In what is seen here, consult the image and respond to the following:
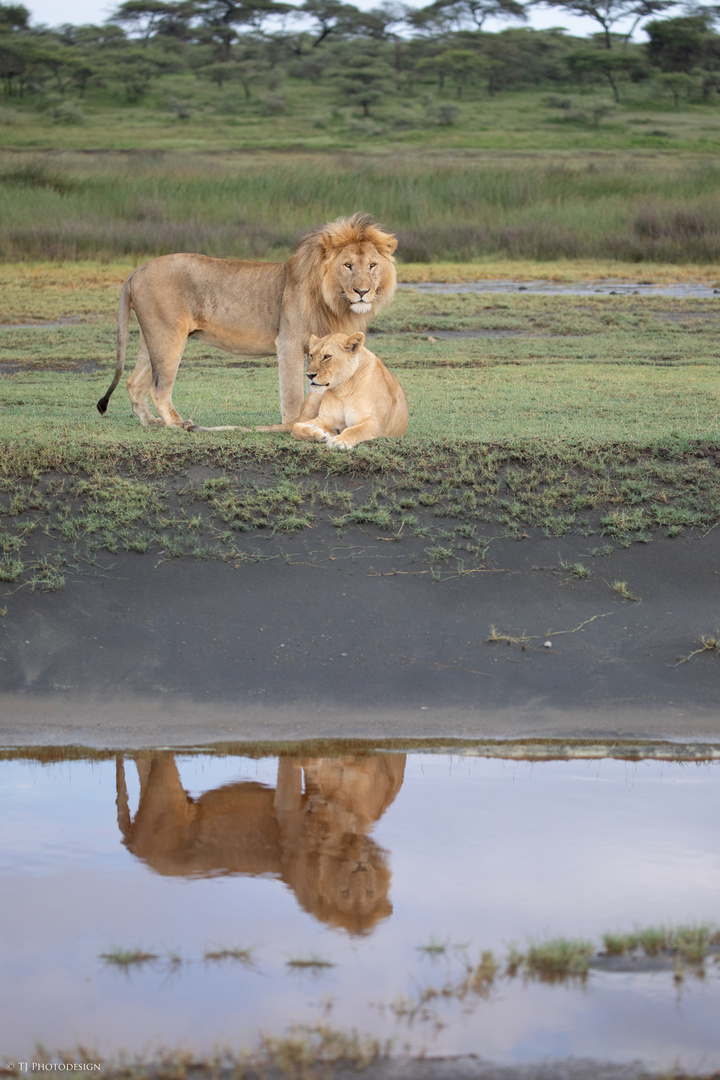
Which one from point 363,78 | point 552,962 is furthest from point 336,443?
point 363,78

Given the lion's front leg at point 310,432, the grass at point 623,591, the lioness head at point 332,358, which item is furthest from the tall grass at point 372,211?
the grass at point 623,591

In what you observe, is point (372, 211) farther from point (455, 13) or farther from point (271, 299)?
point (455, 13)

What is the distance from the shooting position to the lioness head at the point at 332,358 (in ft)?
23.6

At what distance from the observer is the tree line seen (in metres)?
59.6

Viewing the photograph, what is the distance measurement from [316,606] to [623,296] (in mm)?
12059

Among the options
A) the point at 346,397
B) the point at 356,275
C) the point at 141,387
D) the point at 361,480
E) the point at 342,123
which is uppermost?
the point at 342,123

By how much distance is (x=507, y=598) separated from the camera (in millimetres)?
6168

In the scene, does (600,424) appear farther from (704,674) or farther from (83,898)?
(83,898)

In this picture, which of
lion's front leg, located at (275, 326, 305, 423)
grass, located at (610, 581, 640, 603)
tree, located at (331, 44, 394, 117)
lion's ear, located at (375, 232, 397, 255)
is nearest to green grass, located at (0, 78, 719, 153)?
tree, located at (331, 44, 394, 117)

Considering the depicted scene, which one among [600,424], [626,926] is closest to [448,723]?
[626,926]

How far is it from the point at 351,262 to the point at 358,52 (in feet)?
208

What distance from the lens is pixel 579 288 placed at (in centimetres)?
1850

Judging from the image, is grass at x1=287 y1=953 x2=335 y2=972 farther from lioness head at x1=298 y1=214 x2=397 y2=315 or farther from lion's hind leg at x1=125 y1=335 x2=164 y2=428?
lion's hind leg at x1=125 y1=335 x2=164 y2=428

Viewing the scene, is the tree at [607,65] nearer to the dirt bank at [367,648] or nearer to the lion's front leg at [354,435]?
the lion's front leg at [354,435]
